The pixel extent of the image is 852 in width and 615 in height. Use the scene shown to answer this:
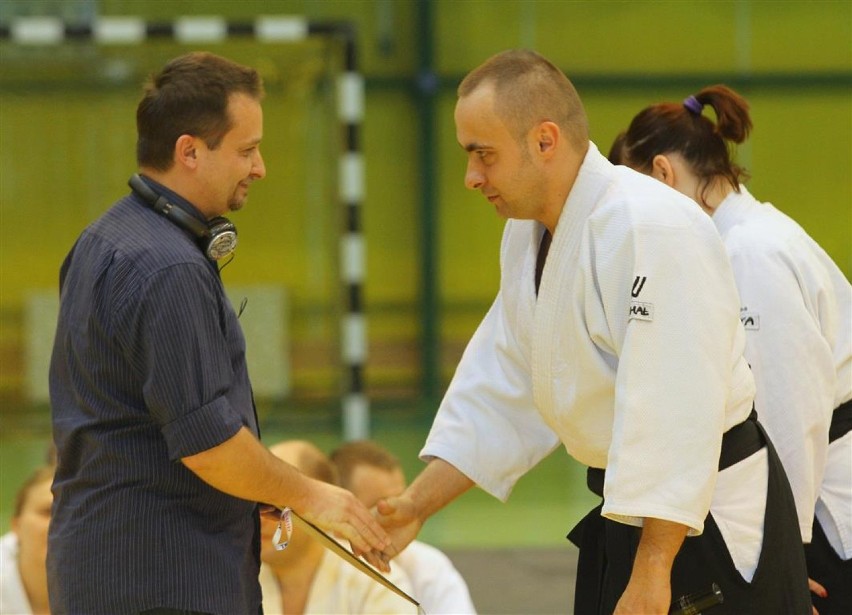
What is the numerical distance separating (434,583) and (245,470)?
5.83 feet

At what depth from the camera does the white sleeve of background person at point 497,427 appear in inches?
124

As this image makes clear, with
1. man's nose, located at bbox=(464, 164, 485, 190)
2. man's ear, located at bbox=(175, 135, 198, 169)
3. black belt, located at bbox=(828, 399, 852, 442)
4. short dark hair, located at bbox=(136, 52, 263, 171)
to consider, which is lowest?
black belt, located at bbox=(828, 399, 852, 442)

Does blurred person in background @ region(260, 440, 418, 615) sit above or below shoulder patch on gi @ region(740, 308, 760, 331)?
below

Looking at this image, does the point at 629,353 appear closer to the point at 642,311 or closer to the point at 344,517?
the point at 642,311

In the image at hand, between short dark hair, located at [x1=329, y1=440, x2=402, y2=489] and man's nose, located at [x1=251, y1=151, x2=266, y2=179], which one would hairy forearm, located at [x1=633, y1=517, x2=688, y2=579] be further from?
short dark hair, located at [x1=329, y1=440, x2=402, y2=489]

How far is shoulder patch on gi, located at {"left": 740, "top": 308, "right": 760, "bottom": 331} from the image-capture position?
303 cm

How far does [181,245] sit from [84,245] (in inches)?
8.8

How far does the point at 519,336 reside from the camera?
303cm

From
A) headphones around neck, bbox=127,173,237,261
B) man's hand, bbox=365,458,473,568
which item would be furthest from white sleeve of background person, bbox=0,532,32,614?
headphones around neck, bbox=127,173,237,261

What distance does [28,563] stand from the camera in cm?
420

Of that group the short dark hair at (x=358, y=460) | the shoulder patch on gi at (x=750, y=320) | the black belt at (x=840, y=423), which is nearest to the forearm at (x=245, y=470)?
the shoulder patch on gi at (x=750, y=320)

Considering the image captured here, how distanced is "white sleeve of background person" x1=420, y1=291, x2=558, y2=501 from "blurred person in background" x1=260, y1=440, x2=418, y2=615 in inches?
36.3

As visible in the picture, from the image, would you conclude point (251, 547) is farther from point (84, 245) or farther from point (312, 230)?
point (312, 230)

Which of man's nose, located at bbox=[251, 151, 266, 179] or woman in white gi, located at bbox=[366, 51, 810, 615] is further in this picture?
man's nose, located at bbox=[251, 151, 266, 179]
